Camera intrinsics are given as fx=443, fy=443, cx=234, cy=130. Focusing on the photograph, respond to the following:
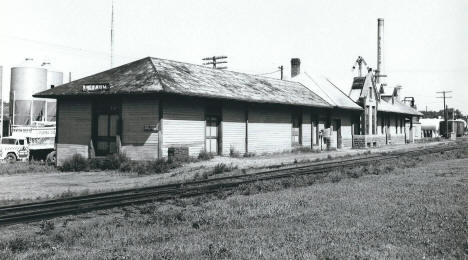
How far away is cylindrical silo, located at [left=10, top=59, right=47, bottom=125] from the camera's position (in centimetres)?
4434

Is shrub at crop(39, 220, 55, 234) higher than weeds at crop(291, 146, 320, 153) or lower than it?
lower

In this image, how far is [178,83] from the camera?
21.4 meters

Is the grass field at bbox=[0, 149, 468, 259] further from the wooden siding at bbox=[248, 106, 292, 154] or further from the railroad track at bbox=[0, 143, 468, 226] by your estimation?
the wooden siding at bbox=[248, 106, 292, 154]

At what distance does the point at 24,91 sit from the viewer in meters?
45.1

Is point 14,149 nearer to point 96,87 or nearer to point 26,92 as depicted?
point 96,87

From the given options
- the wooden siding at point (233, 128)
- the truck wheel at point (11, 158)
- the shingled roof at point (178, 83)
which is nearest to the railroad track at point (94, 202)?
the shingled roof at point (178, 83)

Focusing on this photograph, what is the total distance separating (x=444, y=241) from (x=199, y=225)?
151 inches

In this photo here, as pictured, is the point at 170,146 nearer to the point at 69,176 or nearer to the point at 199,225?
the point at 69,176

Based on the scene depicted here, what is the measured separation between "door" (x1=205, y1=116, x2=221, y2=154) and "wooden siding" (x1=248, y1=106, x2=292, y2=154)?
2677 millimetres

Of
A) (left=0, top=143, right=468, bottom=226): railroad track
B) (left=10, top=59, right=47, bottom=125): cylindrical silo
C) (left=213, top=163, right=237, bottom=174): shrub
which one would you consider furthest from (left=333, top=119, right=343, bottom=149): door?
(left=10, top=59, right=47, bottom=125): cylindrical silo

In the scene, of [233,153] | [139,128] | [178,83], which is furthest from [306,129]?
[139,128]

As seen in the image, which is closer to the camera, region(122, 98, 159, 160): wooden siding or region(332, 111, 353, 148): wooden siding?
region(122, 98, 159, 160): wooden siding

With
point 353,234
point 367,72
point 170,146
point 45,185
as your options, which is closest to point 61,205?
point 45,185

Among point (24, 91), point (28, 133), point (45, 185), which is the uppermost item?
point (24, 91)
